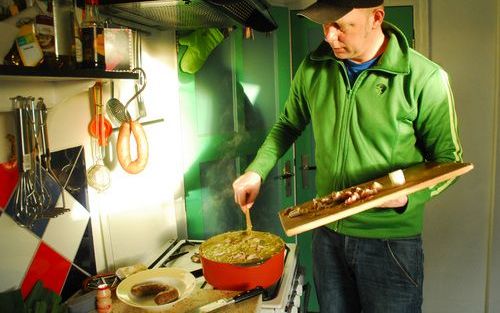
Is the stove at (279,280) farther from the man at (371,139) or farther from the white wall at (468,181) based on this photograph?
the white wall at (468,181)

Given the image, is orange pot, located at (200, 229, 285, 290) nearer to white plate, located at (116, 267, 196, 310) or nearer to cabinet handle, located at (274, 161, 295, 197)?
white plate, located at (116, 267, 196, 310)

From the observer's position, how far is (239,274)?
1489 millimetres

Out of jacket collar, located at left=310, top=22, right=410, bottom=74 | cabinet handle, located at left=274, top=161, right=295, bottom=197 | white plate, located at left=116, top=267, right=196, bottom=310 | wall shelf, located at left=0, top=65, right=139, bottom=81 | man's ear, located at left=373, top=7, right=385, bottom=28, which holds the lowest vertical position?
white plate, located at left=116, top=267, right=196, bottom=310

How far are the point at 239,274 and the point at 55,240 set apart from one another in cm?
63

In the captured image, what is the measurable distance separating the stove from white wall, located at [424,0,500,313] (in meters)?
1.22

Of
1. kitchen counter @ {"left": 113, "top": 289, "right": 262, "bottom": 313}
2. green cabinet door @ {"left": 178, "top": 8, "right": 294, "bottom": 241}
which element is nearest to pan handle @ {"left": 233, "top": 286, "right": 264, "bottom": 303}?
kitchen counter @ {"left": 113, "top": 289, "right": 262, "bottom": 313}

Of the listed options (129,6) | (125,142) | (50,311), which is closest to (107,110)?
(125,142)

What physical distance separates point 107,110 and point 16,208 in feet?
1.82

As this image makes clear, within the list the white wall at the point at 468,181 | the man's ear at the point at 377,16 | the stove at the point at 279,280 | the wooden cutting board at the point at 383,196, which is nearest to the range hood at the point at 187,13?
the man's ear at the point at 377,16

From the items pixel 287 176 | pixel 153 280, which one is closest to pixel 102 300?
pixel 153 280

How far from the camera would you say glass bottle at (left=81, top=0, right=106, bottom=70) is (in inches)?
51.3

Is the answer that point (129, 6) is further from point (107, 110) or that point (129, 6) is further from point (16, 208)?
point (16, 208)

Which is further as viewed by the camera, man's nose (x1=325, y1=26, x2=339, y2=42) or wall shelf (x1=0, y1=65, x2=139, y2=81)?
man's nose (x1=325, y1=26, x2=339, y2=42)

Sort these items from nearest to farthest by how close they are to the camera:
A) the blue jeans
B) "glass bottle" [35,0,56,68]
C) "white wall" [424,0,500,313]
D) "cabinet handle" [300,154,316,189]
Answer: "glass bottle" [35,0,56,68]
the blue jeans
"white wall" [424,0,500,313]
"cabinet handle" [300,154,316,189]
